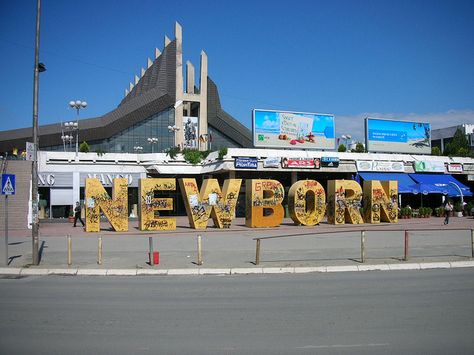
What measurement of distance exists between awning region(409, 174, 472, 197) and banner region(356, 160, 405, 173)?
1727 mm

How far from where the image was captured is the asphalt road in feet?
20.0

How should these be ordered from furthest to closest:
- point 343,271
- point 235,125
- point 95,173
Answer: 1. point 235,125
2. point 95,173
3. point 343,271

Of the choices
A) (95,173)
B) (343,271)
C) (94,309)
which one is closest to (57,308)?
(94,309)

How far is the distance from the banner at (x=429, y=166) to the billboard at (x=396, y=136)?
2.43 meters

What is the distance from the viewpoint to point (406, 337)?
6387 mm

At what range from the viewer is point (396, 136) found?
46156 millimetres

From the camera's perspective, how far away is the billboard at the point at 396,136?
4469 centimetres

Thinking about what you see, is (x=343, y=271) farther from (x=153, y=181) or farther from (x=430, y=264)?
(x=153, y=181)

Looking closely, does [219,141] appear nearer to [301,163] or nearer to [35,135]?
[301,163]

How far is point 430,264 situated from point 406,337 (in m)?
8.11

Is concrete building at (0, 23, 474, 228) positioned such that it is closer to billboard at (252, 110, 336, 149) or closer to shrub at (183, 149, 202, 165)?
shrub at (183, 149, 202, 165)

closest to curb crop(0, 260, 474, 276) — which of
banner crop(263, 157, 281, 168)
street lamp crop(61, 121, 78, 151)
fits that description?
banner crop(263, 157, 281, 168)

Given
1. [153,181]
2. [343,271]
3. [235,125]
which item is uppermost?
[235,125]

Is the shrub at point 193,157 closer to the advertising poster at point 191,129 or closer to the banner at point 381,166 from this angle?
the banner at point 381,166
